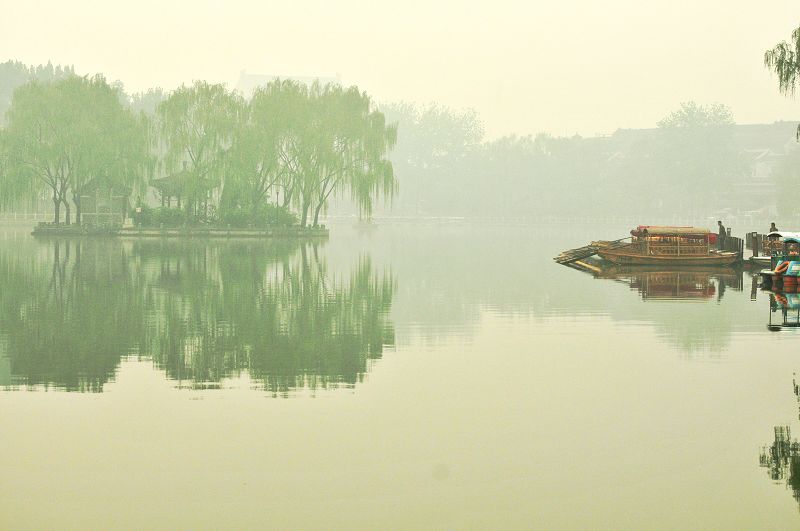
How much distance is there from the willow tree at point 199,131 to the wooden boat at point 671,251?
29.6 m

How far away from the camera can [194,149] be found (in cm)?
6425

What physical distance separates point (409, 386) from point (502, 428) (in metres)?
2.53

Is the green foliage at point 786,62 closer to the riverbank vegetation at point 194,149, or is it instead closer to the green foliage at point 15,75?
the riverbank vegetation at point 194,149

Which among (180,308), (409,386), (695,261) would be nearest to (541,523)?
(409,386)

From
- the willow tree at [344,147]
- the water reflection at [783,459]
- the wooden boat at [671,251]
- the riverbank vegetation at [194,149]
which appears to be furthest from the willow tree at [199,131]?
the water reflection at [783,459]

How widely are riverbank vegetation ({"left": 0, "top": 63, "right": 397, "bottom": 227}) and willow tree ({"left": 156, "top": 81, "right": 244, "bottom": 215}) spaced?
6 centimetres

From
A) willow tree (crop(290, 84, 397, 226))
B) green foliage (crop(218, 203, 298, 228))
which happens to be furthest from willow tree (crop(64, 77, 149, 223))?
willow tree (crop(290, 84, 397, 226))

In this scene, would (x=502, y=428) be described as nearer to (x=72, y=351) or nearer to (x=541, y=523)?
(x=541, y=523)

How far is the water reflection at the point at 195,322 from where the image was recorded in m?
13.8

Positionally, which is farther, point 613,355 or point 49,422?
point 613,355

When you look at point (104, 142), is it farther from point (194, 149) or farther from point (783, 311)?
point (783, 311)

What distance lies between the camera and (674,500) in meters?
8.01

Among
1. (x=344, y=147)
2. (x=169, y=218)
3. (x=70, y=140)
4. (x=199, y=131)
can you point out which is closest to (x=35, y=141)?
(x=70, y=140)

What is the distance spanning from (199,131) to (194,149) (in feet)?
3.92
